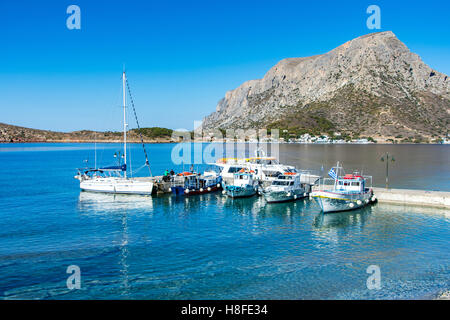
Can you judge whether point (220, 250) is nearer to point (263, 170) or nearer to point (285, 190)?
point (285, 190)

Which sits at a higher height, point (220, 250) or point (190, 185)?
point (190, 185)

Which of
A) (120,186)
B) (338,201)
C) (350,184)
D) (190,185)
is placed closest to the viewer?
(338,201)

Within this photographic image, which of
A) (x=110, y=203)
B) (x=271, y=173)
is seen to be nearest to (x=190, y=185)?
(x=110, y=203)

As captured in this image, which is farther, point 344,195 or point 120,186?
point 120,186

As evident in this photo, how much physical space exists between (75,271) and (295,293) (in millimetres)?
14000

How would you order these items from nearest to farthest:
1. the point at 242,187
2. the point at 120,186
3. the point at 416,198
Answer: the point at 416,198, the point at 242,187, the point at 120,186

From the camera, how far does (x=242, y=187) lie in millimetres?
49594

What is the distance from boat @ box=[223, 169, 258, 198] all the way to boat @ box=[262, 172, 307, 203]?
13.2 feet

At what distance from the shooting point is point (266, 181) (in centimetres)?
5806

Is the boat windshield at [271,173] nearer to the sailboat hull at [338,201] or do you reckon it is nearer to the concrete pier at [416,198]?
the concrete pier at [416,198]

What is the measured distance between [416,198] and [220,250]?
92.5 ft

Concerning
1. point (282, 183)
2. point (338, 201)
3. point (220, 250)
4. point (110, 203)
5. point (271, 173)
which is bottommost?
point (220, 250)

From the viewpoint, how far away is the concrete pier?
4072 centimetres
